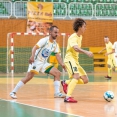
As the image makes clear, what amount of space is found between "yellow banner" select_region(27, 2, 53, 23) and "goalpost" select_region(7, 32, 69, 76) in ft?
3.92

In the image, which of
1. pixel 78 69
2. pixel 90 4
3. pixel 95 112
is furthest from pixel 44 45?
pixel 90 4

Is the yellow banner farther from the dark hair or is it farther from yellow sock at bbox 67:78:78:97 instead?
yellow sock at bbox 67:78:78:97

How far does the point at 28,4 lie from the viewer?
1219 inches

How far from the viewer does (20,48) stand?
3036 centimetres

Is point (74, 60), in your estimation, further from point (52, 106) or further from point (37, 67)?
point (52, 106)

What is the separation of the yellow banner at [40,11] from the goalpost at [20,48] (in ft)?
3.92

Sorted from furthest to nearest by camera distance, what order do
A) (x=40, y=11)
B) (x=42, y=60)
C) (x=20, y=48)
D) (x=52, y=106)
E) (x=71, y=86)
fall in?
(x=40, y=11)
(x=20, y=48)
(x=42, y=60)
(x=71, y=86)
(x=52, y=106)

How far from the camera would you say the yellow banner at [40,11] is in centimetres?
3103

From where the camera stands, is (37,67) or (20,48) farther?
(20,48)

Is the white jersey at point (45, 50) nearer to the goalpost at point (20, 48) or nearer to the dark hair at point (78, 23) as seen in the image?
the dark hair at point (78, 23)

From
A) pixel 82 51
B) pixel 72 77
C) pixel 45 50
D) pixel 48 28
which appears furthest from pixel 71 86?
pixel 48 28

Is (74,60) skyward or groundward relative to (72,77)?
skyward

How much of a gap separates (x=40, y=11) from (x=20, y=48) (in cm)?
276

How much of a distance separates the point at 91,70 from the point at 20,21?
5.49 metres
